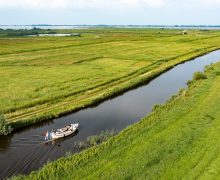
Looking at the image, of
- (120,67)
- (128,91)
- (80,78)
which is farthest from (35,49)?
(128,91)

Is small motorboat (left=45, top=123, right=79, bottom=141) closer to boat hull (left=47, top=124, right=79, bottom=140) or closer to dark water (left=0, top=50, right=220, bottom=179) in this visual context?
boat hull (left=47, top=124, right=79, bottom=140)

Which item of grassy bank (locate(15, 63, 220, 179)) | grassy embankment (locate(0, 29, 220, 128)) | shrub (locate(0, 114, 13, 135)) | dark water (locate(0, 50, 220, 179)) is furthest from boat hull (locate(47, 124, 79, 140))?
grassy bank (locate(15, 63, 220, 179))

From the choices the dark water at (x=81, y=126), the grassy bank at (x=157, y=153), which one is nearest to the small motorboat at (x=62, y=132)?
the dark water at (x=81, y=126)

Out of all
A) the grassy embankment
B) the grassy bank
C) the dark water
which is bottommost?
the dark water

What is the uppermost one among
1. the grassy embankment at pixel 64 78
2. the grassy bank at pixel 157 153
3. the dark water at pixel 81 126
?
the grassy bank at pixel 157 153

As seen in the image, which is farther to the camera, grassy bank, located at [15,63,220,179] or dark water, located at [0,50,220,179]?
dark water, located at [0,50,220,179]

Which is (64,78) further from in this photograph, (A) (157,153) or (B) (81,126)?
(A) (157,153)

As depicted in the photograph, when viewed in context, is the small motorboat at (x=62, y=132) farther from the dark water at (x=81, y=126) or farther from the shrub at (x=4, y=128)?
the shrub at (x=4, y=128)

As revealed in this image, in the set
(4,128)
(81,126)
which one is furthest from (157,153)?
(4,128)
